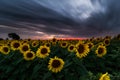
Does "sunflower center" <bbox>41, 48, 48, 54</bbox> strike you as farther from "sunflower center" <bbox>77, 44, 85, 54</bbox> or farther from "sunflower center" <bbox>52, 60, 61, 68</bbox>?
"sunflower center" <bbox>52, 60, 61, 68</bbox>

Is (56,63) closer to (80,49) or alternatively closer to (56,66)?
(56,66)

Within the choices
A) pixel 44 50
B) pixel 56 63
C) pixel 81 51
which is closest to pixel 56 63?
pixel 56 63

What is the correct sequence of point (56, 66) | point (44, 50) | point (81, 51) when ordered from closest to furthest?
point (56, 66)
point (81, 51)
point (44, 50)

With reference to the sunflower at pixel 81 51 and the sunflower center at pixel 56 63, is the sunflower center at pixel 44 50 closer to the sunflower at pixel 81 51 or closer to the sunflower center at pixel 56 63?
the sunflower at pixel 81 51

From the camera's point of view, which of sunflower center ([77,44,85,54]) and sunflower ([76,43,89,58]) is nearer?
sunflower ([76,43,89,58])

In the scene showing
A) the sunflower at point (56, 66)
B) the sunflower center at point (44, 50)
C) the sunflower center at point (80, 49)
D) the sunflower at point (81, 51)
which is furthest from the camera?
the sunflower center at point (44, 50)

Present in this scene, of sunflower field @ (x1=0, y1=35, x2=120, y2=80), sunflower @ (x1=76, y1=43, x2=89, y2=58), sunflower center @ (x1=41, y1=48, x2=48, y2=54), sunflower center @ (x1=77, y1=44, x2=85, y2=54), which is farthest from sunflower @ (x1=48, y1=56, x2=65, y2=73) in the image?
sunflower center @ (x1=41, y1=48, x2=48, y2=54)

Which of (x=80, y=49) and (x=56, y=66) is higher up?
(x=80, y=49)

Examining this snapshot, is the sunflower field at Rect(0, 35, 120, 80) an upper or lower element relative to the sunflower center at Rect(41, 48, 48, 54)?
lower

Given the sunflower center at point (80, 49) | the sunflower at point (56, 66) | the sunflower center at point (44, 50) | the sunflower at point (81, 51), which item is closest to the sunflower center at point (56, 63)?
the sunflower at point (56, 66)

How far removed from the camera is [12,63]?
8.29 metres

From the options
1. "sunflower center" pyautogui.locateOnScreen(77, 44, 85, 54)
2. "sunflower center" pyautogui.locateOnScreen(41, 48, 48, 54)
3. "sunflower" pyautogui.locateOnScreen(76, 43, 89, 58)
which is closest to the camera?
"sunflower" pyautogui.locateOnScreen(76, 43, 89, 58)

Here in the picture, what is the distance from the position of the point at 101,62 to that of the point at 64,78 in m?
1.88

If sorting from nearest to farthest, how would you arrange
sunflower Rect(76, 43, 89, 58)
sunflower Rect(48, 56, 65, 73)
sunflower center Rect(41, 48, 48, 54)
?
1. sunflower Rect(48, 56, 65, 73)
2. sunflower Rect(76, 43, 89, 58)
3. sunflower center Rect(41, 48, 48, 54)
